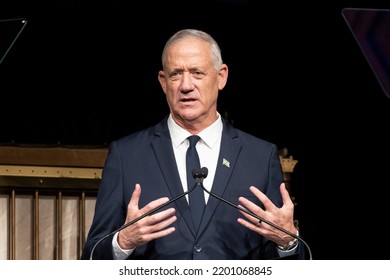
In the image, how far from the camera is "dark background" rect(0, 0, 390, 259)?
11.7ft

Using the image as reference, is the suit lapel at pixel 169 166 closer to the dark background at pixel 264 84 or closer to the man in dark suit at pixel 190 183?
the man in dark suit at pixel 190 183

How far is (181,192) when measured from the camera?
2.64 metres

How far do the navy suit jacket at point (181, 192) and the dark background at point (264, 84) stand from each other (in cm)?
84

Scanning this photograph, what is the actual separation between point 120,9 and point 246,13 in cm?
40

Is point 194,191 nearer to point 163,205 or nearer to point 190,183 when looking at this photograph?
point 190,183

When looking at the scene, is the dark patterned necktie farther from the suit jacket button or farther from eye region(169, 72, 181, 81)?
Result: eye region(169, 72, 181, 81)

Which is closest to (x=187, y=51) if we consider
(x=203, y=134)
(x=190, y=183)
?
(x=203, y=134)

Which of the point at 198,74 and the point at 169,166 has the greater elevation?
the point at 198,74

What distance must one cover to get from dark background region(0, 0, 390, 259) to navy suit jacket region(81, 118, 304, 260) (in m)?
0.84

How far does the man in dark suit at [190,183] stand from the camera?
2.58 meters

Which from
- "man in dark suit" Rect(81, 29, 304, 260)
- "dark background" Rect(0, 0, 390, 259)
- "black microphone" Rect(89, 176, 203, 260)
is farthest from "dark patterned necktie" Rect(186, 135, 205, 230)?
A: "dark background" Rect(0, 0, 390, 259)

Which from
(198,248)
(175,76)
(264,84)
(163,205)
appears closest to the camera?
(163,205)

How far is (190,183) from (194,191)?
0.02 meters
